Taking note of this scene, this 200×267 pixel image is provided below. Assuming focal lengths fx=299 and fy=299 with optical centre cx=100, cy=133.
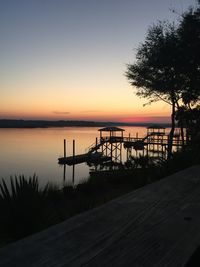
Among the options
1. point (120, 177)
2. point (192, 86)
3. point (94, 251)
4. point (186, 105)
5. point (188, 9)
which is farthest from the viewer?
point (186, 105)

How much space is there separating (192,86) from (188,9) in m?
4.18

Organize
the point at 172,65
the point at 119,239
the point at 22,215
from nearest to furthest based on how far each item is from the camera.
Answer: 1. the point at 119,239
2. the point at 22,215
3. the point at 172,65

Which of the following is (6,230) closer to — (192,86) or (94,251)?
(94,251)

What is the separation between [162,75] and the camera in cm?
2328

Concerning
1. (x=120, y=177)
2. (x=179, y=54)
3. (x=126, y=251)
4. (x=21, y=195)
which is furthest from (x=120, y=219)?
(x=179, y=54)

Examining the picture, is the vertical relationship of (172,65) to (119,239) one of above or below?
above

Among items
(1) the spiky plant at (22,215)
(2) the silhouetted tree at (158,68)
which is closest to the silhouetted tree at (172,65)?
(2) the silhouetted tree at (158,68)

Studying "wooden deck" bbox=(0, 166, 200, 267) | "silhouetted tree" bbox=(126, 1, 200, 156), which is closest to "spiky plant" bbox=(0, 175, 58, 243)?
"wooden deck" bbox=(0, 166, 200, 267)

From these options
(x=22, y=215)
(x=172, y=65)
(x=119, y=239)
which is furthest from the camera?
(x=172, y=65)

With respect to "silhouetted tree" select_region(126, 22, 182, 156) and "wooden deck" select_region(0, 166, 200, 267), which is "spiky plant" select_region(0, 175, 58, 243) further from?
"silhouetted tree" select_region(126, 22, 182, 156)

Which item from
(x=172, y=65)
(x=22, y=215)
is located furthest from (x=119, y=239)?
(x=172, y=65)

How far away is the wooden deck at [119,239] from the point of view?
1343mm

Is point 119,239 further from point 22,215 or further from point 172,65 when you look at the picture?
point 172,65

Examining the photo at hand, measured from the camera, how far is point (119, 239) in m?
1.60
